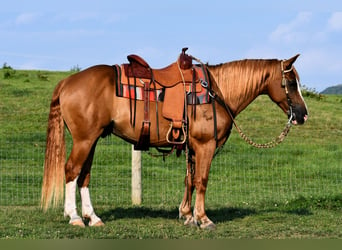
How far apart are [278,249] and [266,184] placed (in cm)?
790

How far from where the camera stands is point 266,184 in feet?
44.8

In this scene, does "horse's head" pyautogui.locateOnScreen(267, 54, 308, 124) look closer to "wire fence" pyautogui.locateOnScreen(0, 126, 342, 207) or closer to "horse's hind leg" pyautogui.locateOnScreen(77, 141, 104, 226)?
"horse's hind leg" pyautogui.locateOnScreen(77, 141, 104, 226)

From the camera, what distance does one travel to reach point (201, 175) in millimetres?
7531

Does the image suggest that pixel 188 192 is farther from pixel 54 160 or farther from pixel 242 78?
pixel 54 160

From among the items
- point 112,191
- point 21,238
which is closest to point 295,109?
point 21,238

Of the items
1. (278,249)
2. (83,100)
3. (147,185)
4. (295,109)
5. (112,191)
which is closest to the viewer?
(278,249)

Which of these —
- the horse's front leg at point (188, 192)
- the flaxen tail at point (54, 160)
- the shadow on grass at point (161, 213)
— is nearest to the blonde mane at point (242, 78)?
the horse's front leg at point (188, 192)

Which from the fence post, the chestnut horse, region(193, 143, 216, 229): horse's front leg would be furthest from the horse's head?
the fence post

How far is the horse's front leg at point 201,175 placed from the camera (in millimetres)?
7480

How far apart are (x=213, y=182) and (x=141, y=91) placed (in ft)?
22.7

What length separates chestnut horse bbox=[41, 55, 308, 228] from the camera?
24.1 ft

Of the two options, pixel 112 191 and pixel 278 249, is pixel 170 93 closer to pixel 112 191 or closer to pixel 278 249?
pixel 278 249

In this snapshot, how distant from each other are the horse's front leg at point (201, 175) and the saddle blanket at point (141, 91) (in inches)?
24.4

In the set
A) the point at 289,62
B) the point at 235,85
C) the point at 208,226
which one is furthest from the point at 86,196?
the point at 289,62
